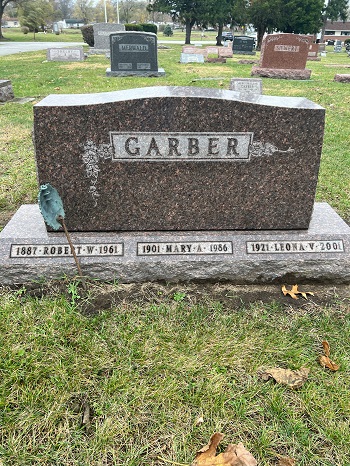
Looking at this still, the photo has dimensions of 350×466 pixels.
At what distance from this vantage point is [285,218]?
9.50 ft

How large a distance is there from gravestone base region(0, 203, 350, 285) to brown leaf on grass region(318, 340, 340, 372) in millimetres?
679

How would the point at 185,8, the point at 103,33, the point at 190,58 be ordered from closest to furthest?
the point at 190,58, the point at 103,33, the point at 185,8

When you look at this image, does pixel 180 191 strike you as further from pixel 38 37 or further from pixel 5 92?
pixel 38 37

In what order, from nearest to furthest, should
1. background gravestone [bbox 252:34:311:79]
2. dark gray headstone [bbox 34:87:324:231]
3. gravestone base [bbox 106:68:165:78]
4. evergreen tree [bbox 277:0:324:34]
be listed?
1. dark gray headstone [bbox 34:87:324:231]
2. gravestone base [bbox 106:68:165:78]
3. background gravestone [bbox 252:34:311:79]
4. evergreen tree [bbox 277:0:324:34]

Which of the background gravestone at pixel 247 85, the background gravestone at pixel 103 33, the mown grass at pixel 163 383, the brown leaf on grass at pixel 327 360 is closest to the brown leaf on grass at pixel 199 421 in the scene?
the mown grass at pixel 163 383

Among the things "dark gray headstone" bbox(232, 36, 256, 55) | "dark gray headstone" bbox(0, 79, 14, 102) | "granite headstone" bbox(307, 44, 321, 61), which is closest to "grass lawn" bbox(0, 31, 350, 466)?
"dark gray headstone" bbox(0, 79, 14, 102)

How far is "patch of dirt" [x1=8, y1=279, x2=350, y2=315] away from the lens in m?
2.61

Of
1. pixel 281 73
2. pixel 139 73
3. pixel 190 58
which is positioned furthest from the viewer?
pixel 190 58

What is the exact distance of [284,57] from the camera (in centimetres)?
1379

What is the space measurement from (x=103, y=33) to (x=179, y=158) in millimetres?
21162

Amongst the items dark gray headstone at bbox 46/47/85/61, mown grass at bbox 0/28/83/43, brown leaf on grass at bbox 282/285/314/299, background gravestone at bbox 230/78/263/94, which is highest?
mown grass at bbox 0/28/83/43

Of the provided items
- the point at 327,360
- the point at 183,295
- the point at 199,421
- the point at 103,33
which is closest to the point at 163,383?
the point at 199,421

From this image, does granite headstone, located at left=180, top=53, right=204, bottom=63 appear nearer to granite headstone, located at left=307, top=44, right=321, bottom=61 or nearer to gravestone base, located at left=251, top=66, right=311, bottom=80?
gravestone base, located at left=251, top=66, right=311, bottom=80

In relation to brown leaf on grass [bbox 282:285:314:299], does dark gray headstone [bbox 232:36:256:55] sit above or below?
above
